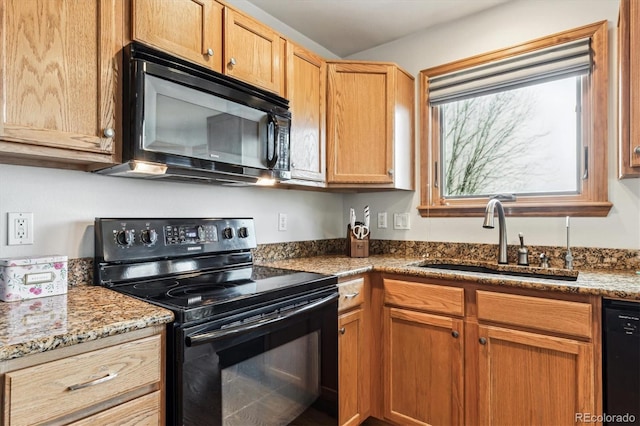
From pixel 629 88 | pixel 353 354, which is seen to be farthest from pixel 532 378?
pixel 629 88

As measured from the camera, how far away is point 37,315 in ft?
3.38

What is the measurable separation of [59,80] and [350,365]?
168 cm

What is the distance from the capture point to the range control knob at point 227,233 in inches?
74.2

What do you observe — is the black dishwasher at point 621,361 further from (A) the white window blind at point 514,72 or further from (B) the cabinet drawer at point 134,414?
(B) the cabinet drawer at point 134,414

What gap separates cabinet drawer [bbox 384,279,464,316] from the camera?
1707mm

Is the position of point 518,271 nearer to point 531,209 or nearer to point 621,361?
point 531,209

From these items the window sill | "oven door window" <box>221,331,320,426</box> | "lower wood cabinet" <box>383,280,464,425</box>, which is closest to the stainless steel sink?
the window sill

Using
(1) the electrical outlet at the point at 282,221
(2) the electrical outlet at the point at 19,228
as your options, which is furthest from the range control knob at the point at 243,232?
(2) the electrical outlet at the point at 19,228

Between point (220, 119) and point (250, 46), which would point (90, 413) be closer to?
point (220, 119)

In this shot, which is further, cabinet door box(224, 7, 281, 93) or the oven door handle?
cabinet door box(224, 7, 281, 93)

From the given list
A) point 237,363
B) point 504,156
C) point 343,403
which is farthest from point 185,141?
point 504,156

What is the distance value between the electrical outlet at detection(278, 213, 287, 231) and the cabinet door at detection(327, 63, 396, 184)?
1.41 feet

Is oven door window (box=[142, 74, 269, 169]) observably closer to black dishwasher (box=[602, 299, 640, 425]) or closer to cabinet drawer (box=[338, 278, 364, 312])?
cabinet drawer (box=[338, 278, 364, 312])

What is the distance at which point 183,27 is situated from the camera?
4.86 ft
